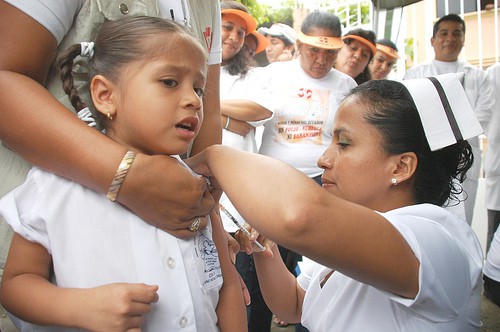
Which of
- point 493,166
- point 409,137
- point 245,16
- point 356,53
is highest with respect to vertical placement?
point 245,16

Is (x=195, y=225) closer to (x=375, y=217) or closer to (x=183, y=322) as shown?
(x=183, y=322)

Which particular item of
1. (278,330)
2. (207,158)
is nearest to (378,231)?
(207,158)

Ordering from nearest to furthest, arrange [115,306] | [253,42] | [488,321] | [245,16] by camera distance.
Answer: [115,306], [245,16], [488,321], [253,42]

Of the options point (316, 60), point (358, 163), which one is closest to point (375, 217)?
point (358, 163)

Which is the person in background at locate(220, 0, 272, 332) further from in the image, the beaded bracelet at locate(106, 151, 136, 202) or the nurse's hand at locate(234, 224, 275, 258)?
the beaded bracelet at locate(106, 151, 136, 202)

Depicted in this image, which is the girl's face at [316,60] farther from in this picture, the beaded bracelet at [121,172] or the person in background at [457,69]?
the beaded bracelet at [121,172]

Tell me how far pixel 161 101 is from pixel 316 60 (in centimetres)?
261

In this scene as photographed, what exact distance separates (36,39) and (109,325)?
26.2 inches

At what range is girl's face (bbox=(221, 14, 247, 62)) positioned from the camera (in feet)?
11.6

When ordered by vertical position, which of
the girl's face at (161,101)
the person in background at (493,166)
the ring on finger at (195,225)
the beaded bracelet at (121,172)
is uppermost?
the girl's face at (161,101)

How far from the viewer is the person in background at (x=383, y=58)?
18.3 ft

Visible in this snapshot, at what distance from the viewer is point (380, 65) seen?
5.68 metres

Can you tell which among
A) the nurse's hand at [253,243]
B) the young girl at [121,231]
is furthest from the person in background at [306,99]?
the young girl at [121,231]

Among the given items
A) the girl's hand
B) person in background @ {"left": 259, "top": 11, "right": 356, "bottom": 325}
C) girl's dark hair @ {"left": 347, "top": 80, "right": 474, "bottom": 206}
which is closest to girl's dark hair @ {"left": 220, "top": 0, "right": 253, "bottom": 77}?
person in background @ {"left": 259, "top": 11, "right": 356, "bottom": 325}
